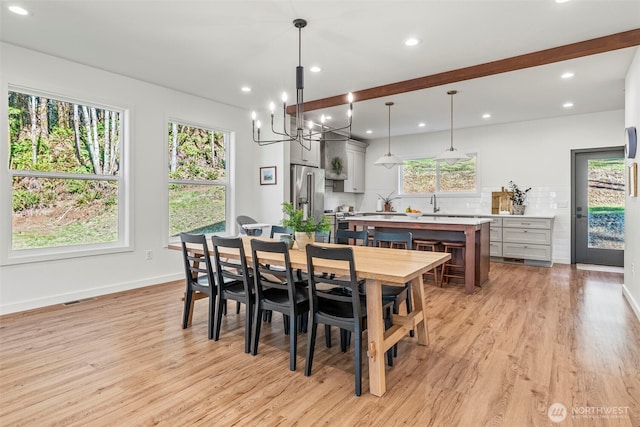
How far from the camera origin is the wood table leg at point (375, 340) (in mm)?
2068

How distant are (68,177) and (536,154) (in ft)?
24.2

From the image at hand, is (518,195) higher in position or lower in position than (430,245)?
higher

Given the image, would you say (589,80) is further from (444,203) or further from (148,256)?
(148,256)

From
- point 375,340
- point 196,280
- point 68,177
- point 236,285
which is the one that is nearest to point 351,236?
point 236,285

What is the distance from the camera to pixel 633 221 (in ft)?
12.2

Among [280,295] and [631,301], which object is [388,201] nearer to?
[631,301]

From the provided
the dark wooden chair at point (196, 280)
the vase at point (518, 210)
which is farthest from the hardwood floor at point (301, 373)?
the vase at point (518, 210)

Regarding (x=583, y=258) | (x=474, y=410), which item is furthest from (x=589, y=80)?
(x=474, y=410)

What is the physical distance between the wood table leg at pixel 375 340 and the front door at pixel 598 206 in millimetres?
5872

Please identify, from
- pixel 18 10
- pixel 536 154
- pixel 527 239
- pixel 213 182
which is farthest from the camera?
pixel 536 154

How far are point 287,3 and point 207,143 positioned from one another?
316 centimetres

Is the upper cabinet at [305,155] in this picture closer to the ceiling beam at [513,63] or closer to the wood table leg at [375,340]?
the ceiling beam at [513,63]

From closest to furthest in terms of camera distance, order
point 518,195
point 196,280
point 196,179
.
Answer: point 196,280 → point 196,179 → point 518,195

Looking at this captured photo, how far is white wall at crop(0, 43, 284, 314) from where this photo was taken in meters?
3.57
